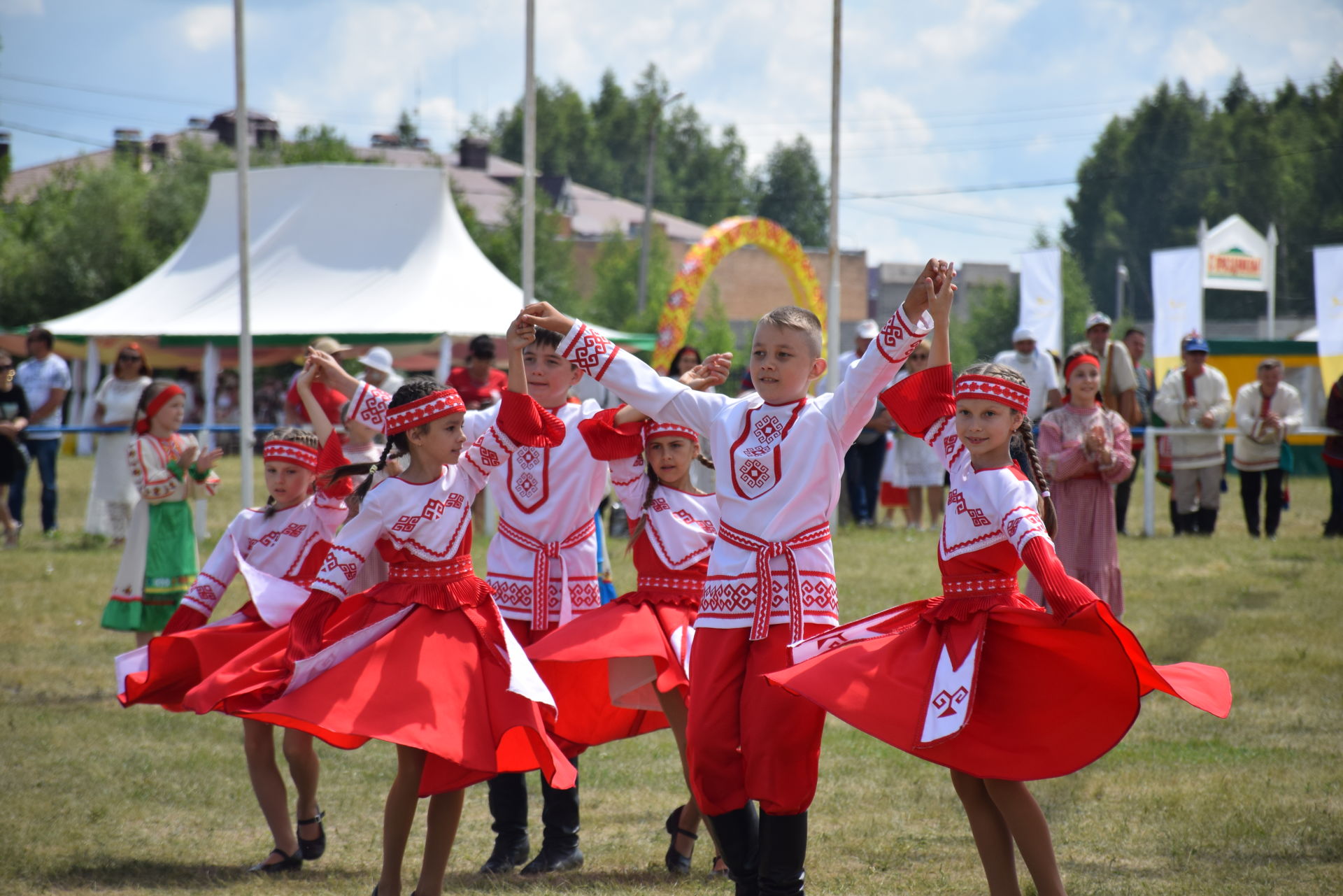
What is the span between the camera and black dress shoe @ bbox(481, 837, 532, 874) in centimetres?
469

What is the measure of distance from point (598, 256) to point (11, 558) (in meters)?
46.5

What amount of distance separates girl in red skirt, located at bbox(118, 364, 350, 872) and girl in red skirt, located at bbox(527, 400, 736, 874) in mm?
1001

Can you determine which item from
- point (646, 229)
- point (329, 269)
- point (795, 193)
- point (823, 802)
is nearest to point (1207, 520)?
point (823, 802)

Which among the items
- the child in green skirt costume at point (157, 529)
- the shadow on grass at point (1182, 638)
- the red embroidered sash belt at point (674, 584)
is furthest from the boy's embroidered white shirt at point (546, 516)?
the shadow on grass at point (1182, 638)

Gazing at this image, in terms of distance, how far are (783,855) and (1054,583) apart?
1110mm

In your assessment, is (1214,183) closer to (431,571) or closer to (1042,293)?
(1042,293)

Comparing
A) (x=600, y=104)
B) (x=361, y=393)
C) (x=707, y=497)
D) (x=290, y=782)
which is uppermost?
Result: (x=600, y=104)

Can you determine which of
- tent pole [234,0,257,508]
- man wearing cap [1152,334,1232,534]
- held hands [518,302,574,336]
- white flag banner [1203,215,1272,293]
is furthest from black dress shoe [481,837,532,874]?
white flag banner [1203,215,1272,293]

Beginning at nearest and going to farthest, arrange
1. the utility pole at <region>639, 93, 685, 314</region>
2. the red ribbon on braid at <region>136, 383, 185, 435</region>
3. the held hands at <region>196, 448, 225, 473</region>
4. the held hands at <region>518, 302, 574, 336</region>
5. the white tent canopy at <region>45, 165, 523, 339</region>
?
the held hands at <region>518, 302, 574, 336</region>
the held hands at <region>196, 448, 225, 473</region>
the red ribbon on braid at <region>136, 383, 185, 435</region>
the white tent canopy at <region>45, 165, 523, 339</region>
the utility pole at <region>639, 93, 685, 314</region>

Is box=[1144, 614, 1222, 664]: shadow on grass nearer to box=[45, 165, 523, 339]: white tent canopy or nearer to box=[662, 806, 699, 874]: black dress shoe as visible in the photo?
box=[662, 806, 699, 874]: black dress shoe

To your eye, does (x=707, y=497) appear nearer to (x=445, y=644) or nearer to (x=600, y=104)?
(x=445, y=644)

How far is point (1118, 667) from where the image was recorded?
3.39m

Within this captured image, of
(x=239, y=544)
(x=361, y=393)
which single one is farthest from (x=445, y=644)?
(x=239, y=544)

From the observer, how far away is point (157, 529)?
7.13 metres
